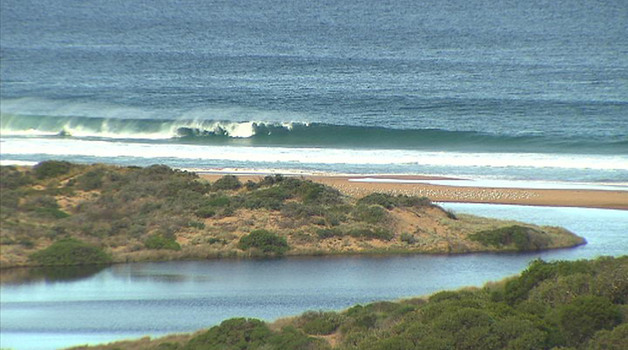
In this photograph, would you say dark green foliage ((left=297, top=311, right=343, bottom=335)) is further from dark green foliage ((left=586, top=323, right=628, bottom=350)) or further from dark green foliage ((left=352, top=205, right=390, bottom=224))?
dark green foliage ((left=352, top=205, right=390, bottom=224))

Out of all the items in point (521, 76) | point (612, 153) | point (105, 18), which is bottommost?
point (612, 153)

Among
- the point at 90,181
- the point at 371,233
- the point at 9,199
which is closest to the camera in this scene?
the point at 9,199

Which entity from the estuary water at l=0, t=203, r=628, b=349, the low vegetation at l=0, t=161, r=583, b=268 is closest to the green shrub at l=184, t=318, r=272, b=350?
the estuary water at l=0, t=203, r=628, b=349

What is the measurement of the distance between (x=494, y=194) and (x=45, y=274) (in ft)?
80.1

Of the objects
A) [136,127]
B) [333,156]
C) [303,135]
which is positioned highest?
[136,127]

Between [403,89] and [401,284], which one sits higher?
[403,89]

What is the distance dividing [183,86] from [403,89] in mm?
17463

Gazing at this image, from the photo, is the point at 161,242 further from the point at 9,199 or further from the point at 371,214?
the point at 371,214

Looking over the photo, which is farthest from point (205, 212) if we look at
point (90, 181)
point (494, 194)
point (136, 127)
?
point (136, 127)

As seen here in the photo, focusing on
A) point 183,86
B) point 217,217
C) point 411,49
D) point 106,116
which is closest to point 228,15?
point 411,49

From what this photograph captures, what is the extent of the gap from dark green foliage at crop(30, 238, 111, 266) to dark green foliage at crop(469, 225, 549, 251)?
15163 millimetres

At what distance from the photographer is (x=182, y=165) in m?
50.3

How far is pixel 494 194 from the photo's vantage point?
144 feet

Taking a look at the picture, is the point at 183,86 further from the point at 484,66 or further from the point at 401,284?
the point at 401,284
